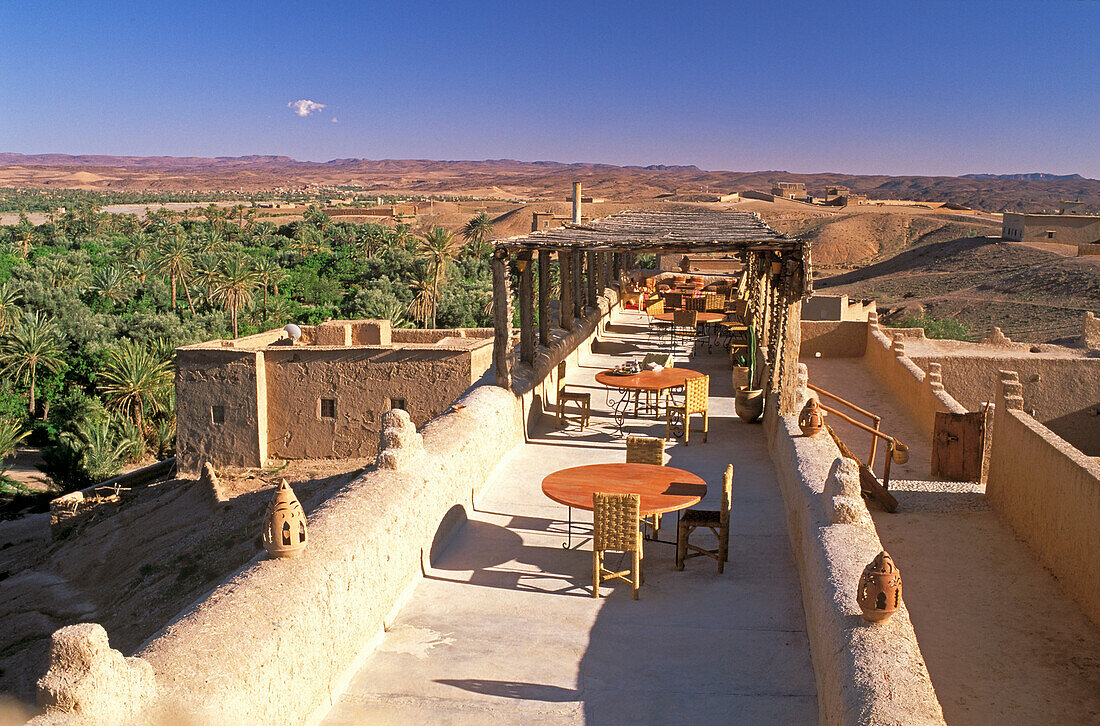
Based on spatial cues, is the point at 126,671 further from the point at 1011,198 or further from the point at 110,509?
the point at 1011,198

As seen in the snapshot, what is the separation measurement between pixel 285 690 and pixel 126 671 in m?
1.13

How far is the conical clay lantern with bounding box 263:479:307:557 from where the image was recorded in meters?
5.19

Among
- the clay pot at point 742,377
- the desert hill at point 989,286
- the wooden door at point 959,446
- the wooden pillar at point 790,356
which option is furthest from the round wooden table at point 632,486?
the desert hill at point 989,286

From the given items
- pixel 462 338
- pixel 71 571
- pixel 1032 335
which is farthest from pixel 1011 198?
pixel 71 571

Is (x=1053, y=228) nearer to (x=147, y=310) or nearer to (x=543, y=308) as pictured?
(x=147, y=310)

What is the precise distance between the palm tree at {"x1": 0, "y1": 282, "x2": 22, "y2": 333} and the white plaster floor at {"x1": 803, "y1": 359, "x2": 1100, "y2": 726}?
37.0m

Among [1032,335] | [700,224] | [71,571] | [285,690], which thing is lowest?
[71,571]

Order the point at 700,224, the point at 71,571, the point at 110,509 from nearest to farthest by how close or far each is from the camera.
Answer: the point at 700,224
the point at 71,571
the point at 110,509

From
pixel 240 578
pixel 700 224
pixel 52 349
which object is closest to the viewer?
pixel 240 578

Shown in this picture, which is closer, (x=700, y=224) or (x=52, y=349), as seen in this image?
(x=700, y=224)

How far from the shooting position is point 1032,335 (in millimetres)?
37344

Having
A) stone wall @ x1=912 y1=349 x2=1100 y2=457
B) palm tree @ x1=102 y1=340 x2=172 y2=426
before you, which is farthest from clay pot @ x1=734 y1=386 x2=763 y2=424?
palm tree @ x1=102 y1=340 x2=172 y2=426

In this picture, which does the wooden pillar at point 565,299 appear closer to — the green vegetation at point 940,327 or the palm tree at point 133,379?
the palm tree at point 133,379

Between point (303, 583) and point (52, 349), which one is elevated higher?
point (303, 583)
